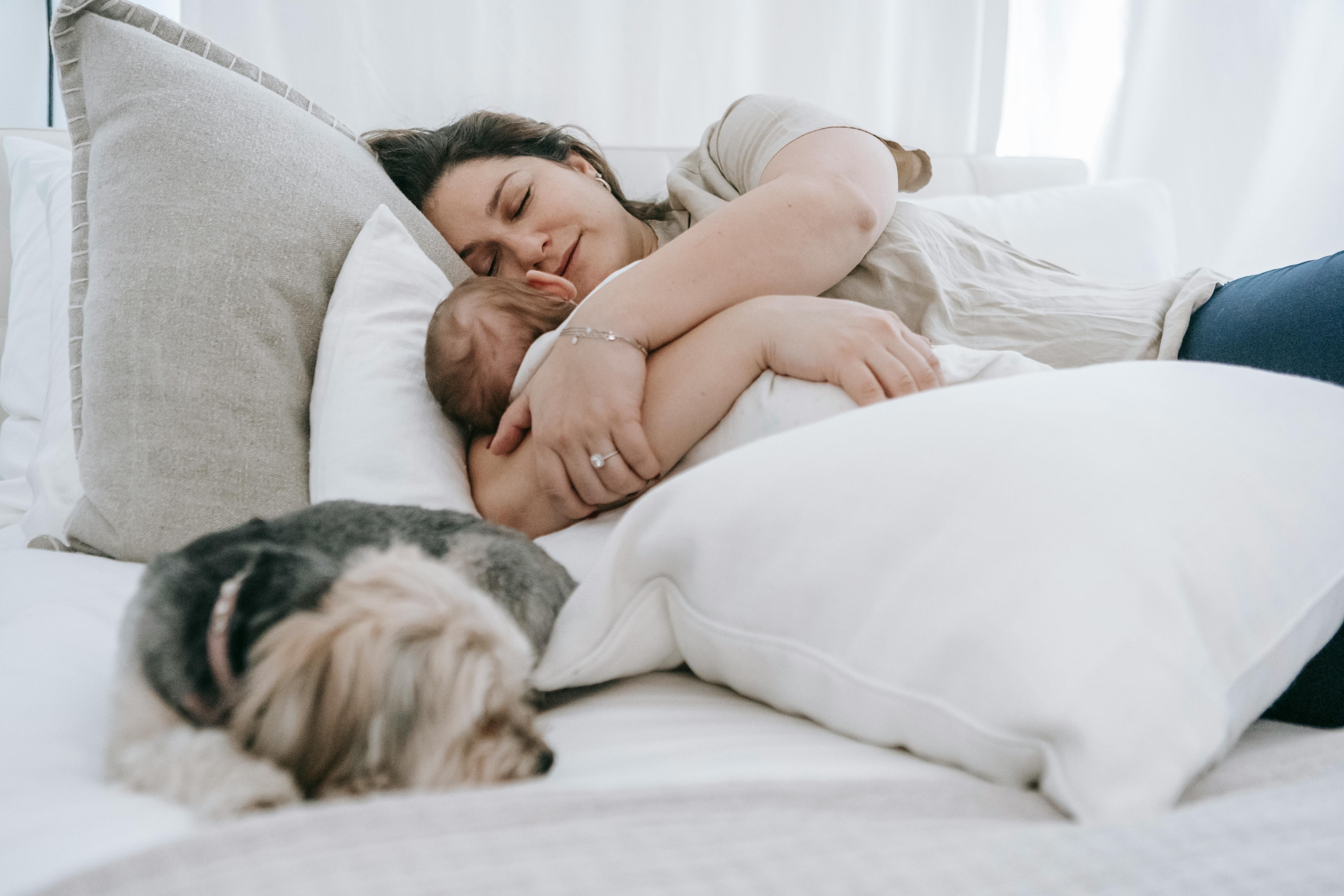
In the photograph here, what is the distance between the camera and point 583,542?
0.88 m

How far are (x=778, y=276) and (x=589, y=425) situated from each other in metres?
0.33

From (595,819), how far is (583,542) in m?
0.50

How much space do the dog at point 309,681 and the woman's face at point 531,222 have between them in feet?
2.87

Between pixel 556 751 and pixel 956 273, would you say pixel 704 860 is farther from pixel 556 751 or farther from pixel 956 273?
pixel 956 273

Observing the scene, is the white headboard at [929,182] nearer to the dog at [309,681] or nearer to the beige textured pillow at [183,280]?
the beige textured pillow at [183,280]

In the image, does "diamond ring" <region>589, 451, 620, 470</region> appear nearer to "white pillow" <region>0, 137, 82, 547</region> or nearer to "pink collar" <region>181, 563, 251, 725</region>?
"pink collar" <region>181, 563, 251, 725</region>

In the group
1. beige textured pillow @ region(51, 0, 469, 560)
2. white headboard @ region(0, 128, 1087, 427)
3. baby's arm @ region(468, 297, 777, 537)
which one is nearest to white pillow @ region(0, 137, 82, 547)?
white headboard @ region(0, 128, 1087, 427)

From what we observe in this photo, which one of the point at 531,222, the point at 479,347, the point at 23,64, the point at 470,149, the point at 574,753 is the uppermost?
the point at 23,64

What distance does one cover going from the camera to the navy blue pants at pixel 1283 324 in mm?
975

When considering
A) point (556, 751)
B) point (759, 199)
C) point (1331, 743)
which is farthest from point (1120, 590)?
point (759, 199)

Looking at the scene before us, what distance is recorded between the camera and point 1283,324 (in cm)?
102

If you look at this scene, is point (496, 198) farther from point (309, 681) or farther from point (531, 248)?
point (309, 681)

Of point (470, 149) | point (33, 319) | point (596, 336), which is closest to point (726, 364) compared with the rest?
point (596, 336)

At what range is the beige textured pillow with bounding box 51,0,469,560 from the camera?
0.93 meters
